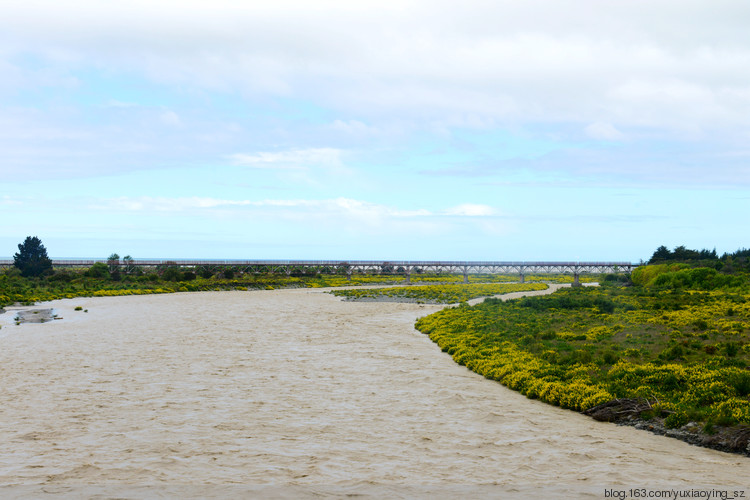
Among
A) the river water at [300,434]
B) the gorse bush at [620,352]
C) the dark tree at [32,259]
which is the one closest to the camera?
the river water at [300,434]

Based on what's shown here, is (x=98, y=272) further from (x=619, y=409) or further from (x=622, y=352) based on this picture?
(x=619, y=409)

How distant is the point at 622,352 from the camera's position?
81.7 ft

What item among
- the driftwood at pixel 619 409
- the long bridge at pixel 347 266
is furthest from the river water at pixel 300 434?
the long bridge at pixel 347 266

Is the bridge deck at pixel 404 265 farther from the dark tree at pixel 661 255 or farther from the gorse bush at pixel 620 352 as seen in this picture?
the gorse bush at pixel 620 352

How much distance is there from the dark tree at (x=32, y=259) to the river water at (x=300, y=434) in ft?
292

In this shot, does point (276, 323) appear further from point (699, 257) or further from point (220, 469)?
point (699, 257)

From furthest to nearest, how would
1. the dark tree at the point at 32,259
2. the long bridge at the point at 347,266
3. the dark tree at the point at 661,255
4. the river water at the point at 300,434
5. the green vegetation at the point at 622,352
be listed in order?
the long bridge at the point at 347,266 < the dark tree at the point at 661,255 < the dark tree at the point at 32,259 < the green vegetation at the point at 622,352 < the river water at the point at 300,434

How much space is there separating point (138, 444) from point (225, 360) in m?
13.8

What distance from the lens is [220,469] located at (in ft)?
45.2

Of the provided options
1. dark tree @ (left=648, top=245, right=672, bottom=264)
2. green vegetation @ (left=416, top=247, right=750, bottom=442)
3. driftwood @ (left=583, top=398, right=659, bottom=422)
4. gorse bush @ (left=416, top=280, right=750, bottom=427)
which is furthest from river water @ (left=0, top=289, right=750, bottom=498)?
dark tree @ (left=648, top=245, right=672, bottom=264)

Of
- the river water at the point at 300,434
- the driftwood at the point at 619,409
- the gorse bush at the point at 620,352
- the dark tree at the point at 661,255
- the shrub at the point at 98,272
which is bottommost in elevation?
the river water at the point at 300,434

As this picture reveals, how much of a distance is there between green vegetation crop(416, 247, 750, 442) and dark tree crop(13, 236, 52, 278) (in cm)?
9177

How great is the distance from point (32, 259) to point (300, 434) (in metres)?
117

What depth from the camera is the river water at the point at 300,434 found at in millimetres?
12820
